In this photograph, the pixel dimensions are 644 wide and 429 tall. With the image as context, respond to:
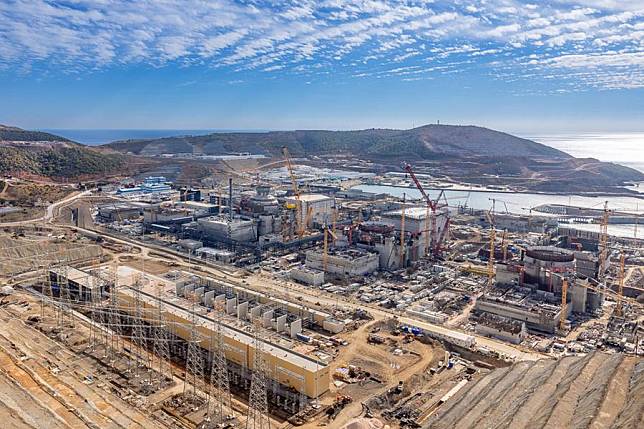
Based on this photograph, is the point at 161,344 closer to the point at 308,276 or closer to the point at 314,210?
the point at 308,276

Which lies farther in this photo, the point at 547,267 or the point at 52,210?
the point at 52,210

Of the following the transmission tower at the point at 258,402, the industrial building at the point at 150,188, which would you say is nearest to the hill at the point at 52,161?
the industrial building at the point at 150,188

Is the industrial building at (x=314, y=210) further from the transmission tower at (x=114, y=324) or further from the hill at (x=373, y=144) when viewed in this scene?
the hill at (x=373, y=144)

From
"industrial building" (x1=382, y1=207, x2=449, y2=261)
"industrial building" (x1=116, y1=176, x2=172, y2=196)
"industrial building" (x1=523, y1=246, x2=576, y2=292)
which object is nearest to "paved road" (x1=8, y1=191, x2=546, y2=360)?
"industrial building" (x1=523, y1=246, x2=576, y2=292)

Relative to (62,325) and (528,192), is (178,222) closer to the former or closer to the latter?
(62,325)

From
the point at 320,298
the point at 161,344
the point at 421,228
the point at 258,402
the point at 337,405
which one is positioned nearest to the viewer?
the point at 258,402

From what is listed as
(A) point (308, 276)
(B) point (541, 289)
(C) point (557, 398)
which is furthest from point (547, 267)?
(C) point (557, 398)

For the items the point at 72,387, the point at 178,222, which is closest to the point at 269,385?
the point at 72,387
